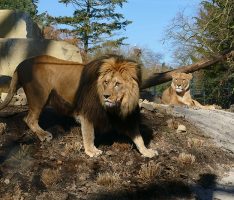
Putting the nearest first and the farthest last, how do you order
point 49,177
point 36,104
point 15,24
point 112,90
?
point 49,177
point 112,90
point 36,104
point 15,24

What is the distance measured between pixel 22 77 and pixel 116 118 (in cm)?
182

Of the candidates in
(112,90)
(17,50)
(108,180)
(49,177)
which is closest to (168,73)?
(17,50)

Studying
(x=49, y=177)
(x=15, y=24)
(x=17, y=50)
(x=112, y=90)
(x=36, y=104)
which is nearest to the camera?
(x=49, y=177)

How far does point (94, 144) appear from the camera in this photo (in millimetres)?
7340

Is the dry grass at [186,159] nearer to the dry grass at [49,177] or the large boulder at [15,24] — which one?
the dry grass at [49,177]

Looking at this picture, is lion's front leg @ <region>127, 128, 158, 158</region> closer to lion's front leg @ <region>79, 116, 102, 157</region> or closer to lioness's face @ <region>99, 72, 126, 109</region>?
lion's front leg @ <region>79, 116, 102, 157</region>

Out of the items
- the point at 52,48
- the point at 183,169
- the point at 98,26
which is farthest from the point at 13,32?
the point at 98,26

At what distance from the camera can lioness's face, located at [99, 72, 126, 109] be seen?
6258 mm

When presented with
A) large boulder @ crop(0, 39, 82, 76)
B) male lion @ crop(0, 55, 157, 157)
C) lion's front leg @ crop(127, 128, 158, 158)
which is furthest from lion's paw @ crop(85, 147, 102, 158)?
large boulder @ crop(0, 39, 82, 76)

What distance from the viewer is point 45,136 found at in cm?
720

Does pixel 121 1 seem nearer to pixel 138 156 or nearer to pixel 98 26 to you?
pixel 98 26

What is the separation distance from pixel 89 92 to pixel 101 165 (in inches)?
40.4

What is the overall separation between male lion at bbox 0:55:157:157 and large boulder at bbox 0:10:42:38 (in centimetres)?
742

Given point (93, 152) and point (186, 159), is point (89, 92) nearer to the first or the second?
point (93, 152)
